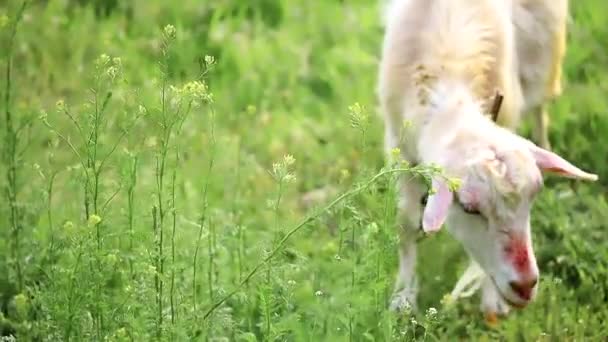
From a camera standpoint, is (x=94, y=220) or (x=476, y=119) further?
(x=476, y=119)

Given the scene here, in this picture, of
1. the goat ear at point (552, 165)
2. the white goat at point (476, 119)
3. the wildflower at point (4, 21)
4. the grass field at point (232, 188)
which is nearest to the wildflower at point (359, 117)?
the grass field at point (232, 188)

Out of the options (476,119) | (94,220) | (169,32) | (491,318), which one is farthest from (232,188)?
(94,220)

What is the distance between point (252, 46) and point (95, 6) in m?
1.19

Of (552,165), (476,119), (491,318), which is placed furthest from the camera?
(491,318)

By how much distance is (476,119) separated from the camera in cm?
409

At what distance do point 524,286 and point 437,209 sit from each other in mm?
415

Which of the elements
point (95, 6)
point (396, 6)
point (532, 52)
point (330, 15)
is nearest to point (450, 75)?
point (396, 6)

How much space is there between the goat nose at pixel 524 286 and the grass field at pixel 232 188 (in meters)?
0.21

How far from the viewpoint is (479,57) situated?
445cm

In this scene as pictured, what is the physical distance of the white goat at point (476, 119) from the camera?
149 inches

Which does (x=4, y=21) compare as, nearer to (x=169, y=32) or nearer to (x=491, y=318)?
(x=169, y=32)

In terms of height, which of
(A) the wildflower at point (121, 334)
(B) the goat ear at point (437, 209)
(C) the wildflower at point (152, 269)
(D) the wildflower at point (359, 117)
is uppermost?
(D) the wildflower at point (359, 117)

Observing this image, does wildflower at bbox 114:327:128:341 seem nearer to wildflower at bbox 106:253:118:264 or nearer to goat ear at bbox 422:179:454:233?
wildflower at bbox 106:253:118:264

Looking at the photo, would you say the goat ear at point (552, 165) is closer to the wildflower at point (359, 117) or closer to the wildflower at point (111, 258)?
the wildflower at point (359, 117)
